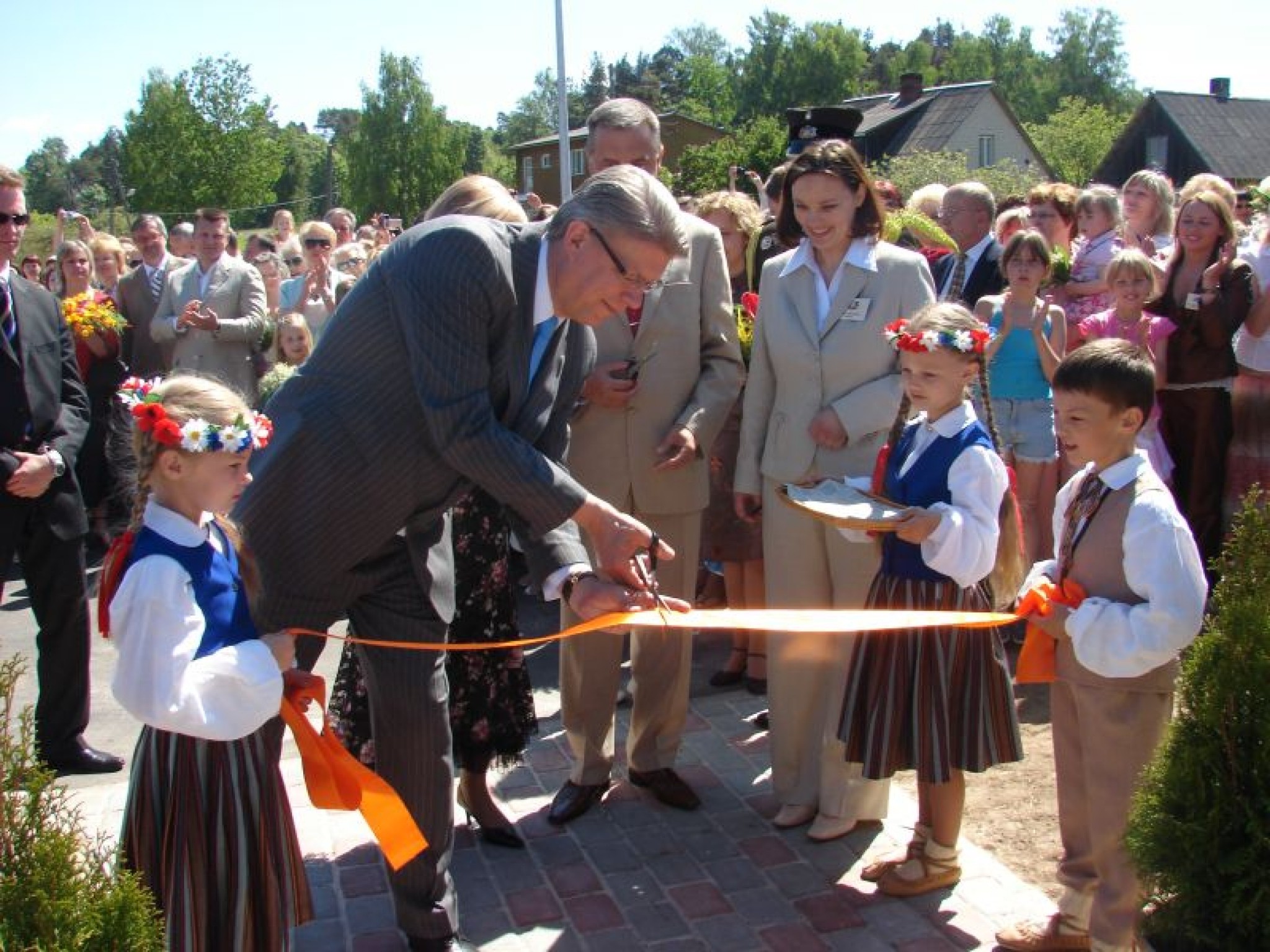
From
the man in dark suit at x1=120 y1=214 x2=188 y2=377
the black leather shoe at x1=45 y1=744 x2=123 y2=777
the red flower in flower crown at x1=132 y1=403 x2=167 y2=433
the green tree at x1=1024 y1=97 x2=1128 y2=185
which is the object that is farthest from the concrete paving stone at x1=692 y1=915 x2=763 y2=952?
the green tree at x1=1024 y1=97 x2=1128 y2=185

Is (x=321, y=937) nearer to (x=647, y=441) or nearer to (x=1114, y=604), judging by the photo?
(x=647, y=441)

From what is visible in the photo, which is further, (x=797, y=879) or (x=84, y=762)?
(x=84, y=762)

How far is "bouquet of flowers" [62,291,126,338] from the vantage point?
7961mm

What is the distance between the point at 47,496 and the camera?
4.86 meters

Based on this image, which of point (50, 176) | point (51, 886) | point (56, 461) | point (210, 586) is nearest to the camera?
point (51, 886)

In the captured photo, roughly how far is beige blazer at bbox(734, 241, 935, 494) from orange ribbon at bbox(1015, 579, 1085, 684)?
3.56 feet

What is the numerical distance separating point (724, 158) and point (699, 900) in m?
32.0

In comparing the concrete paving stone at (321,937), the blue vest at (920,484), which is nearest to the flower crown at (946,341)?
the blue vest at (920,484)

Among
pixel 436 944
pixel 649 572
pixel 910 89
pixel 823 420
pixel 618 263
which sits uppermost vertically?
pixel 910 89

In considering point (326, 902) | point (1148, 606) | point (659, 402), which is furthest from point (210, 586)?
point (1148, 606)

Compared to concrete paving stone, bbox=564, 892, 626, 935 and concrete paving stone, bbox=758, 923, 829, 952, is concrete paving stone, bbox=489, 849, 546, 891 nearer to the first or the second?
concrete paving stone, bbox=564, 892, 626, 935

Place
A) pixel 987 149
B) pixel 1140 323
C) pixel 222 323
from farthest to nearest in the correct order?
pixel 987 149 < pixel 222 323 < pixel 1140 323

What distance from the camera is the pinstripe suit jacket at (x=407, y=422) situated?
290 centimetres

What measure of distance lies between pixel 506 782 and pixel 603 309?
2.41 m
